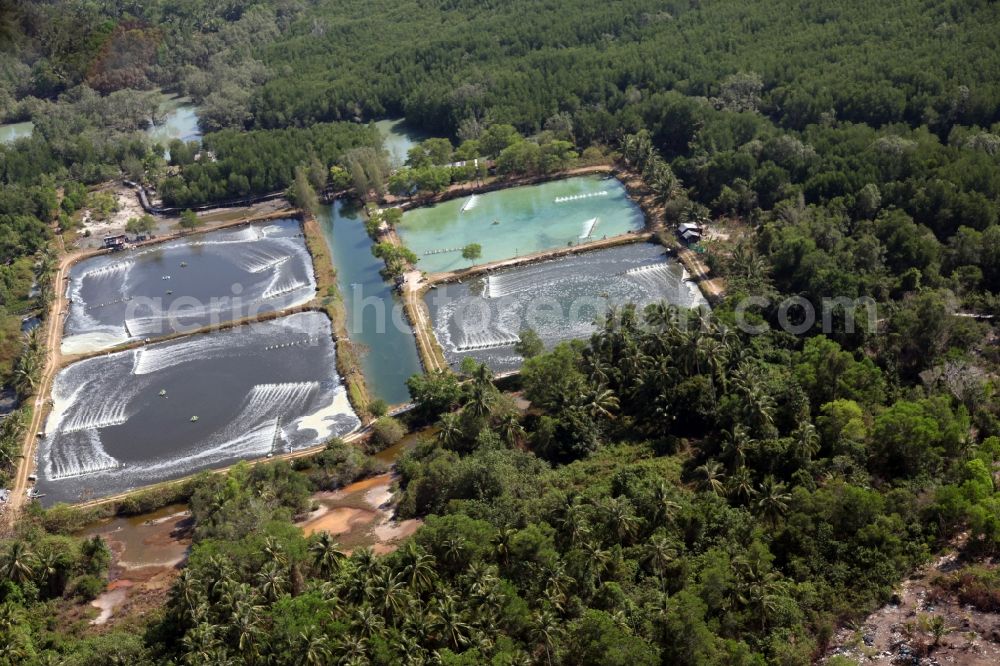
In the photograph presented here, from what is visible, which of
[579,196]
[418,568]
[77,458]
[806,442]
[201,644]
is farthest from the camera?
[579,196]

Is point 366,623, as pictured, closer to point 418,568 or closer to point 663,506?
point 418,568

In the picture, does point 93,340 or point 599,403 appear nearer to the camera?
point 599,403

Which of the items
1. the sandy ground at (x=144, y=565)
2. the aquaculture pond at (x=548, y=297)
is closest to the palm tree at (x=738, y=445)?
the aquaculture pond at (x=548, y=297)

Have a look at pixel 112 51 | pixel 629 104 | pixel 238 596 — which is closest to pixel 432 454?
pixel 238 596

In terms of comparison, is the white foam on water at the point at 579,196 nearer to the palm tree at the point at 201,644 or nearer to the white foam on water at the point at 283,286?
the white foam on water at the point at 283,286

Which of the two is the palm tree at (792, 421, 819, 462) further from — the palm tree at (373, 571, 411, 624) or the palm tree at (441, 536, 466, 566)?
the palm tree at (373, 571, 411, 624)

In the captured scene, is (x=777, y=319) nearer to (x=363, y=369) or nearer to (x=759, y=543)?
(x=759, y=543)

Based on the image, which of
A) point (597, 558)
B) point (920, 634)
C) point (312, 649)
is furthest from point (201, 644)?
point (920, 634)
